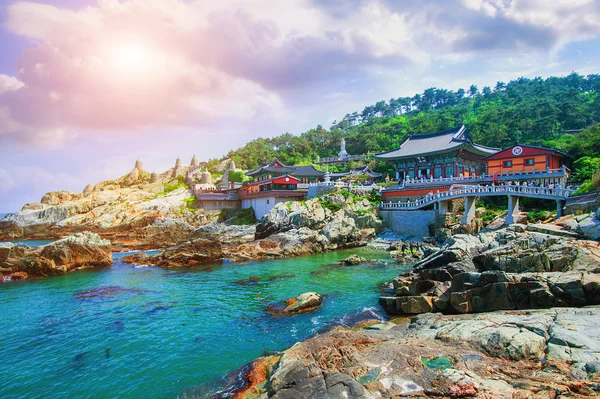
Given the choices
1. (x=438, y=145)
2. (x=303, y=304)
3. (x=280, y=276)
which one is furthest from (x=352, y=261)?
(x=438, y=145)

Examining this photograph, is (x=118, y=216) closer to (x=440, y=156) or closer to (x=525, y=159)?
(x=440, y=156)

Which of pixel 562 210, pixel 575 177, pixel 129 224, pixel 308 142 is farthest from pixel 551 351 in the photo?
pixel 308 142

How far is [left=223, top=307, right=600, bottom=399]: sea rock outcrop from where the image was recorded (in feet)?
26.0

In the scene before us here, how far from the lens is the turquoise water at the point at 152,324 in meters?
11.8

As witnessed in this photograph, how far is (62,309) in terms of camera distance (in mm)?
19203

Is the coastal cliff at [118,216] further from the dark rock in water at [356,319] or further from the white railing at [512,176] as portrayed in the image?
the white railing at [512,176]

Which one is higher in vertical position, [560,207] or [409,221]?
[560,207]

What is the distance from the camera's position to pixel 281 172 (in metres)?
57.4

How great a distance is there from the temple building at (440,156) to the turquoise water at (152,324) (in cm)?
2566

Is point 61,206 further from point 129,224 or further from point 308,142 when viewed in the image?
point 308,142

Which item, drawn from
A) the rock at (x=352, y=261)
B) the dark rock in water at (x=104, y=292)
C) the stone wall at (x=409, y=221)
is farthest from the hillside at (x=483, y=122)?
the dark rock in water at (x=104, y=292)

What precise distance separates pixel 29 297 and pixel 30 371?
12.3 m

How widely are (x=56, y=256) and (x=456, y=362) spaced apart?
32776 millimetres

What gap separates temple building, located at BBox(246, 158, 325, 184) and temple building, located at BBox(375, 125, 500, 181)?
13972 millimetres
